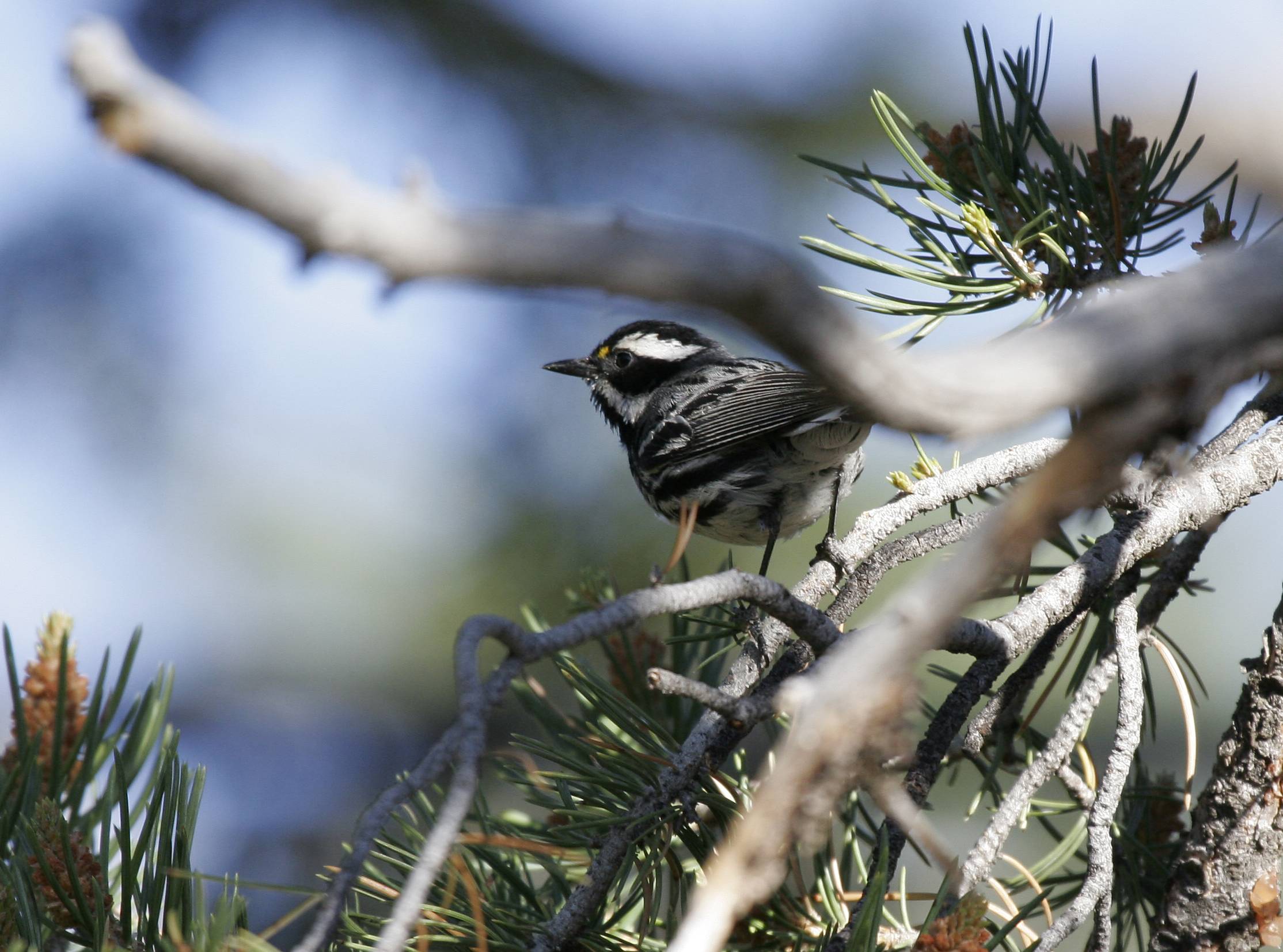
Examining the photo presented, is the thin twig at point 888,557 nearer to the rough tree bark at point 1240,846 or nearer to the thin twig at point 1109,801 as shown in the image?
the thin twig at point 1109,801

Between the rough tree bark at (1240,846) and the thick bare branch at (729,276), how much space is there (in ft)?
2.12

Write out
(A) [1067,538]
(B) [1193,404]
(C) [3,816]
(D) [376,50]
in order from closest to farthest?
(B) [1193,404] → (C) [3,816] → (A) [1067,538] → (D) [376,50]

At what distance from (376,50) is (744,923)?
4074 millimetres

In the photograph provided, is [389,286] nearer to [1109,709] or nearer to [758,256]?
[758,256]

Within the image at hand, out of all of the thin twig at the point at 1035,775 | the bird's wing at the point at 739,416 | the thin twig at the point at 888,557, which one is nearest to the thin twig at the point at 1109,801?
the thin twig at the point at 1035,775

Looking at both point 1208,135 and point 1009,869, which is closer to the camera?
point 1208,135

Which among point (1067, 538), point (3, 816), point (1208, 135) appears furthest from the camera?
point (1208, 135)

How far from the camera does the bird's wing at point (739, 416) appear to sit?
2043 millimetres

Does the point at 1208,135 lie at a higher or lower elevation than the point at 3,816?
higher

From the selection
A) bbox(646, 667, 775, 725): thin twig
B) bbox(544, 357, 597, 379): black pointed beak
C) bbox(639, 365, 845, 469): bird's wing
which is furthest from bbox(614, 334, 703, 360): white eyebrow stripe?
bbox(646, 667, 775, 725): thin twig

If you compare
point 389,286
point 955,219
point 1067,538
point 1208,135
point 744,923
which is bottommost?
point 744,923

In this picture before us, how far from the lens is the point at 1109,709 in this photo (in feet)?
9.98

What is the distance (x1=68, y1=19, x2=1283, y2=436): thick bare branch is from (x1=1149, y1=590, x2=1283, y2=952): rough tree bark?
2.12 feet

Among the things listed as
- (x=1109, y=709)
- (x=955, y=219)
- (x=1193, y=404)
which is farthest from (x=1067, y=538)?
(x=1109, y=709)
